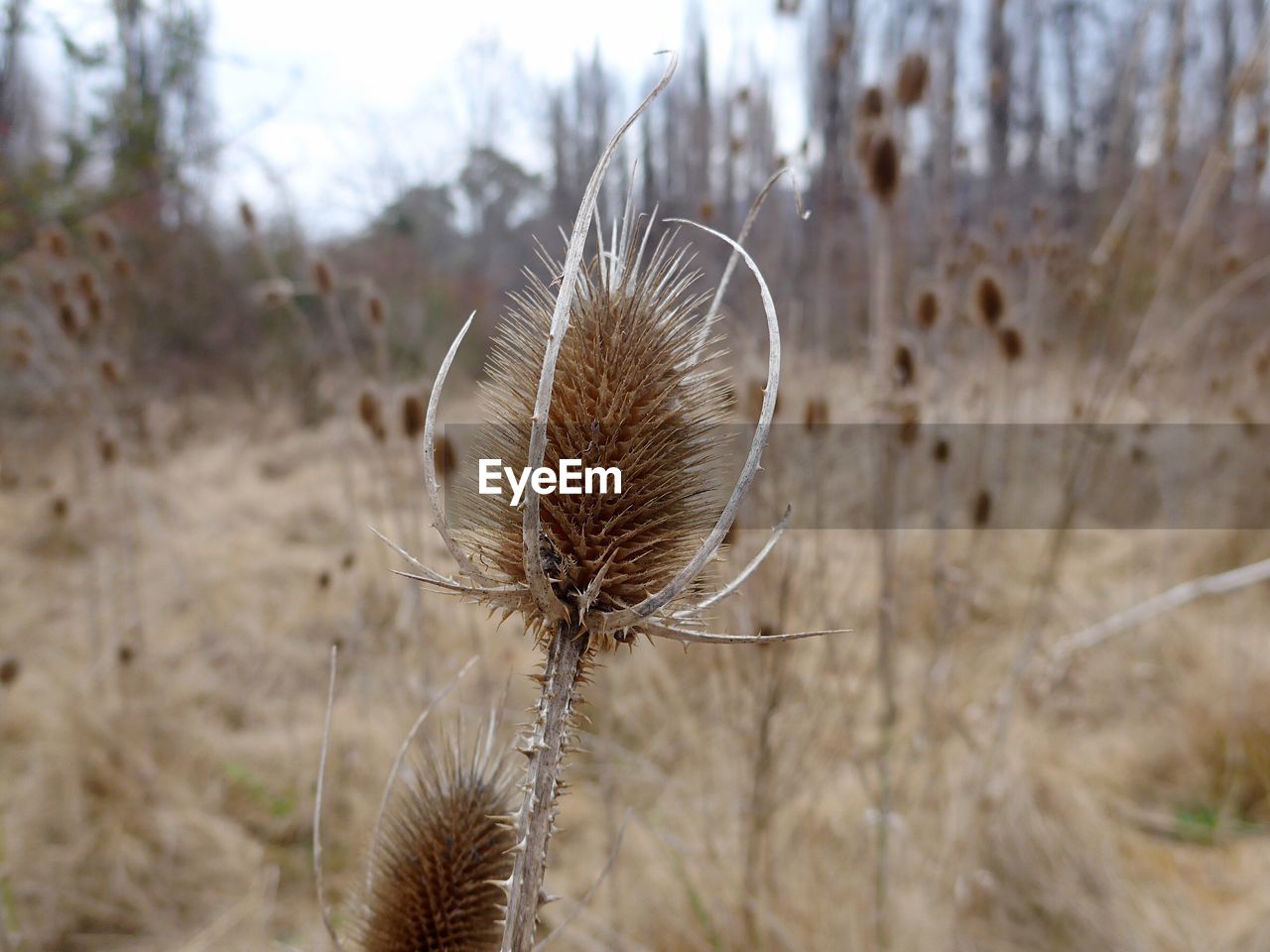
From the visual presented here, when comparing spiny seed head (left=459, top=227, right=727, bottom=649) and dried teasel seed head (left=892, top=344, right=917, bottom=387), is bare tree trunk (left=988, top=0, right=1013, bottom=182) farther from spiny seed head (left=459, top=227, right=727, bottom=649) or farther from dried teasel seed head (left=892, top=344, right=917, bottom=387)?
spiny seed head (left=459, top=227, right=727, bottom=649)

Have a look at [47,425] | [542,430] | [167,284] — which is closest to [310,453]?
[47,425]

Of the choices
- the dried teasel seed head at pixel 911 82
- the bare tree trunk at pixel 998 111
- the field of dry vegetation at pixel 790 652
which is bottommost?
the field of dry vegetation at pixel 790 652

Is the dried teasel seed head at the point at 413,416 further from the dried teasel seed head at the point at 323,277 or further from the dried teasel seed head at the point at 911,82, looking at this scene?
the dried teasel seed head at the point at 911,82

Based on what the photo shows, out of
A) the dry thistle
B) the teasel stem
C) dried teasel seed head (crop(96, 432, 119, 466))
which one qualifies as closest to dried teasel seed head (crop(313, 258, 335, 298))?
dried teasel seed head (crop(96, 432, 119, 466))

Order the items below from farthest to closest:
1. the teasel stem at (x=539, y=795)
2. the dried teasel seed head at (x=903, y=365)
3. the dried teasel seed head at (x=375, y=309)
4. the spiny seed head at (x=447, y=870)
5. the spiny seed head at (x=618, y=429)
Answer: the dried teasel seed head at (x=375, y=309) < the dried teasel seed head at (x=903, y=365) < the spiny seed head at (x=447, y=870) < the spiny seed head at (x=618, y=429) < the teasel stem at (x=539, y=795)

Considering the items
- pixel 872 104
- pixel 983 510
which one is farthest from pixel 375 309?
pixel 983 510

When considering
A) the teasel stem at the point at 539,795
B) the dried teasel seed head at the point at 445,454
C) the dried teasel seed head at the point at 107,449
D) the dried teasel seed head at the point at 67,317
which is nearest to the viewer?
the teasel stem at the point at 539,795

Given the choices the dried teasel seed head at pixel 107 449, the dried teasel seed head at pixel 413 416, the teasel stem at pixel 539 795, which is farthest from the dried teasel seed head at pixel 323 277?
the teasel stem at pixel 539 795

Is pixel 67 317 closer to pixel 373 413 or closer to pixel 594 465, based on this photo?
pixel 373 413
